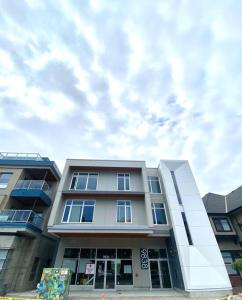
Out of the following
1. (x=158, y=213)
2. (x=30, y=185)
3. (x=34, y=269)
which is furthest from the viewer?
(x=30, y=185)

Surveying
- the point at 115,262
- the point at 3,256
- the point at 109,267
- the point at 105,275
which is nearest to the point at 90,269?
the point at 105,275

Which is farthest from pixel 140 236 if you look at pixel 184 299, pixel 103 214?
pixel 184 299

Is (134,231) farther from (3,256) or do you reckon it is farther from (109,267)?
(3,256)

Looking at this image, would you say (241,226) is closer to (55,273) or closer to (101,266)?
(101,266)

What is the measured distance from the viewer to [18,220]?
12.4 m

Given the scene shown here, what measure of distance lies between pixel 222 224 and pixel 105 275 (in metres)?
11.6

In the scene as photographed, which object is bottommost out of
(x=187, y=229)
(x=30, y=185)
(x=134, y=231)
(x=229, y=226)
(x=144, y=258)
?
(x=144, y=258)

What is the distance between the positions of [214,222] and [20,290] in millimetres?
16641

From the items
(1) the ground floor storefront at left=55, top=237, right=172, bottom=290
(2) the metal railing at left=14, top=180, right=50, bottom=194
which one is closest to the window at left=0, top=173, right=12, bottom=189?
(2) the metal railing at left=14, top=180, right=50, bottom=194

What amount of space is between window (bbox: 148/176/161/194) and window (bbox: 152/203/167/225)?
137 centimetres

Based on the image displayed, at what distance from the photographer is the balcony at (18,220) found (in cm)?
1184

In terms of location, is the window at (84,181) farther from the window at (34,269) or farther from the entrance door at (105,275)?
the window at (34,269)

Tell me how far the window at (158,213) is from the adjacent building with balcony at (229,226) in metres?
5.12

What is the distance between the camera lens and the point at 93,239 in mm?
14031
